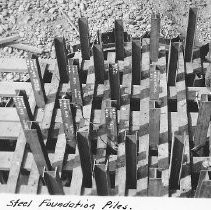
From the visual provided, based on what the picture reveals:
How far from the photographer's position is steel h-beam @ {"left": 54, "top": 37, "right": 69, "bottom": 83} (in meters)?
4.79

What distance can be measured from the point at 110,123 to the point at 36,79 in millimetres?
999

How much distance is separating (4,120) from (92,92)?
3.37ft

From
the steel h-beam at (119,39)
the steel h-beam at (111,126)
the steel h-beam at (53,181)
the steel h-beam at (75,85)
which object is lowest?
the steel h-beam at (53,181)

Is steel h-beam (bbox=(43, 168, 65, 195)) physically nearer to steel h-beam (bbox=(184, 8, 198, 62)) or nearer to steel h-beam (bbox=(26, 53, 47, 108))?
steel h-beam (bbox=(26, 53, 47, 108))

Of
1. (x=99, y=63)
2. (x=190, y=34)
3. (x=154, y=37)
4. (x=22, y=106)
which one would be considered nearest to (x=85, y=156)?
(x=22, y=106)

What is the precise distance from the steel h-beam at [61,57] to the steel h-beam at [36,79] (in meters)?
0.41

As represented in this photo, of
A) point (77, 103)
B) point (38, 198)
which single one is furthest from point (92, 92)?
point (38, 198)

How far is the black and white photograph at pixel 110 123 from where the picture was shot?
3.82m

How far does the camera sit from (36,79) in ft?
14.9

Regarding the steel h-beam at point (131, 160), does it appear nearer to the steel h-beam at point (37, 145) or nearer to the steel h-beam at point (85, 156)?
the steel h-beam at point (85, 156)

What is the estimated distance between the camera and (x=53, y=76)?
5035mm

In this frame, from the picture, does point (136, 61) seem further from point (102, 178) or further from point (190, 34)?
point (102, 178)

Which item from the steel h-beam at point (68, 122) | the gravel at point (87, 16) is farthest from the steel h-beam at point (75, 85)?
the gravel at point (87, 16)

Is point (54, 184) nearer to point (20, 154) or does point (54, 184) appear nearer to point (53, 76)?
point (20, 154)
